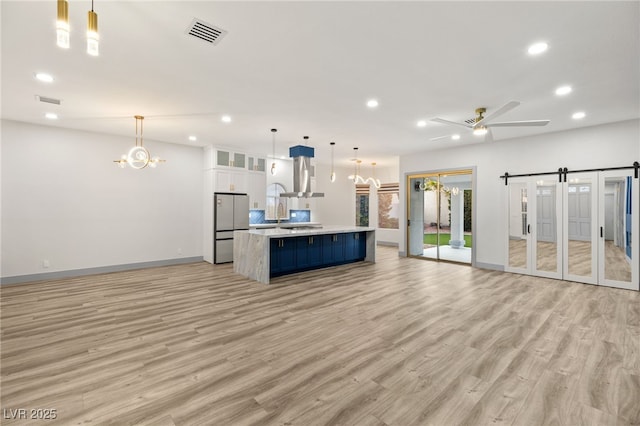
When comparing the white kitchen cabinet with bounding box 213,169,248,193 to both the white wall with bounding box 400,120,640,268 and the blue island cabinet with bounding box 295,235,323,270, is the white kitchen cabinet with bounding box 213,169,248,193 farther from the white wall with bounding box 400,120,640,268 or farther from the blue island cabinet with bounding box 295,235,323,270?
the white wall with bounding box 400,120,640,268

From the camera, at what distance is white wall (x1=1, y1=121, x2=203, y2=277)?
18.5 ft

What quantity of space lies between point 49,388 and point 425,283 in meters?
5.35

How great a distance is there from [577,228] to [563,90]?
3192 millimetres

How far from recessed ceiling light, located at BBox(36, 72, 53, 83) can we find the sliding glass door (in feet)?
26.1

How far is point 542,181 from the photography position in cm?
627

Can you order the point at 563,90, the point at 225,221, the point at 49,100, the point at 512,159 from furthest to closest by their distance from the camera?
Answer: the point at 225,221, the point at 512,159, the point at 49,100, the point at 563,90

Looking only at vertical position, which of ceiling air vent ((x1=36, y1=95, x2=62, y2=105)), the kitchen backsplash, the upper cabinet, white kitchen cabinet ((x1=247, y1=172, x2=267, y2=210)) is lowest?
the kitchen backsplash

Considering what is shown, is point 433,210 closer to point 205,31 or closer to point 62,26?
point 205,31

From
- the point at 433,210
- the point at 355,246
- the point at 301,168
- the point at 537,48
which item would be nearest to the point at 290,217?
the point at 301,168

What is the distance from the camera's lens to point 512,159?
6711mm

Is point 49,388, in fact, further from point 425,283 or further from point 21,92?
point 425,283

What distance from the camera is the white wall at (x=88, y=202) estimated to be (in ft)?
18.5

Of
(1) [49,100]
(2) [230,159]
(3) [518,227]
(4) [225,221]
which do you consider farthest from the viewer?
(2) [230,159]

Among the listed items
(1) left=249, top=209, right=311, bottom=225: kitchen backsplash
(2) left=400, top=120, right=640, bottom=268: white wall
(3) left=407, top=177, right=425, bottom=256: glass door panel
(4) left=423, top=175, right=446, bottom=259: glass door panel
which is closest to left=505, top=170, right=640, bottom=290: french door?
(2) left=400, top=120, right=640, bottom=268: white wall
